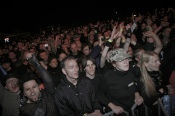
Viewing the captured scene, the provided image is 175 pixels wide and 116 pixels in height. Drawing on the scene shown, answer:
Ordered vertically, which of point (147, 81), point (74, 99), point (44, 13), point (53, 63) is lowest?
point (74, 99)

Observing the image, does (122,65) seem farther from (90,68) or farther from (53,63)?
(53,63)

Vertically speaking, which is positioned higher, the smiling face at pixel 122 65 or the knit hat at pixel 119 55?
the knit hat at pixel 119 55

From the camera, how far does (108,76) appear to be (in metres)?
3.33

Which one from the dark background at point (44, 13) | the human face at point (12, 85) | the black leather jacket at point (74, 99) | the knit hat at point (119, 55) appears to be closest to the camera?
the black leather jacket at point (74, 99)

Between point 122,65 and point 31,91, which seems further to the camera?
point 122,65

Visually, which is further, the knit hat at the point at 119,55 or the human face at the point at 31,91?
the knit hat at the point at 119,55

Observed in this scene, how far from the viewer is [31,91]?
10.1ft

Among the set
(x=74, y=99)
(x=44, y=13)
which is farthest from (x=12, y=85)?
(x=44, y=13)

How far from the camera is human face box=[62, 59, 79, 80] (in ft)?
10.7

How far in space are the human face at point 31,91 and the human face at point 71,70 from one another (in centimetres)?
62

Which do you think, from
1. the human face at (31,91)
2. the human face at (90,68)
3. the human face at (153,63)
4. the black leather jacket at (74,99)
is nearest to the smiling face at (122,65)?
the human face at (153,63)

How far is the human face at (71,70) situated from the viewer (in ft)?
10.7

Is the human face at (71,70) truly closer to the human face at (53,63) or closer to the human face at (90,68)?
the human face at (90,68)

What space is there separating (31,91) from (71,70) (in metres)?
0.82
